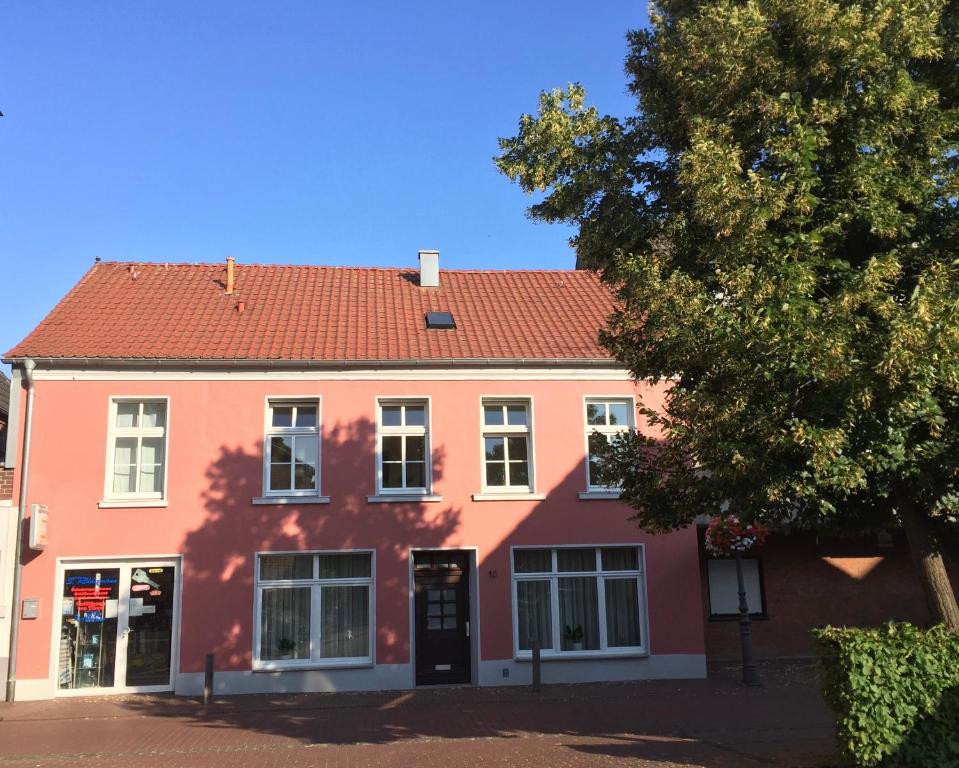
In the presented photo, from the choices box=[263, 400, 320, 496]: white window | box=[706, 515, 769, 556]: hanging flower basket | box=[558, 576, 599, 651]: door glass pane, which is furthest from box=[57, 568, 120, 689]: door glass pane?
box=[706, 515, 769, 556]: hanging flower basket

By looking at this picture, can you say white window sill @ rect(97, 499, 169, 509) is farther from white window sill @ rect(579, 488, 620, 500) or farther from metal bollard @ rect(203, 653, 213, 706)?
white window sill @ rect(579, 488, 620, 500)

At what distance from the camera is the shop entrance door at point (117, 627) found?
14.9 meters

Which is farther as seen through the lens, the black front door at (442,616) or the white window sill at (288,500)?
the black front door at (442,616)

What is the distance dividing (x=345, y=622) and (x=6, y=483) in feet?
20.6

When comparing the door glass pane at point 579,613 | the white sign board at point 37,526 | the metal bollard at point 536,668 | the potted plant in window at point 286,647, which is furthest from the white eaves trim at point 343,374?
the metal bollard at point 536,668

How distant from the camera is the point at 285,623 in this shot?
15.5m

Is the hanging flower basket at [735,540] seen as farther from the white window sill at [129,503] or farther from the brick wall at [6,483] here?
the brick wall at [6,483]

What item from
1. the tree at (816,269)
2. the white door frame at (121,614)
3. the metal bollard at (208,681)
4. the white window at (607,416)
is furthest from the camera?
the white window at (607,416)

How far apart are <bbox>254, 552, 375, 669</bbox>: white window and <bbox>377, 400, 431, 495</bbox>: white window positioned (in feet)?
4.57

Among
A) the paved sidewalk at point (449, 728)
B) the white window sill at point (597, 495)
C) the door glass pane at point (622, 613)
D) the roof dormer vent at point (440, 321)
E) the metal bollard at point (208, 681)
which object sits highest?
the roof dormer vent at point (440, 321)

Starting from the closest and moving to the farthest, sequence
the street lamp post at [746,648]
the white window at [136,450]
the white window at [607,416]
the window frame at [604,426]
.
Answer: the street lamp post at [746,648] → the white window at [136,450] → the window frame at [604,426] → the white window at [607,416]

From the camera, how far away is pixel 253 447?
15789 millimetres

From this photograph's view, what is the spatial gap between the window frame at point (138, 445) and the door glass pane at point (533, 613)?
21.7ft

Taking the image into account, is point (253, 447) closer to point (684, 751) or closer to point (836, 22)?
point (684, 751)
